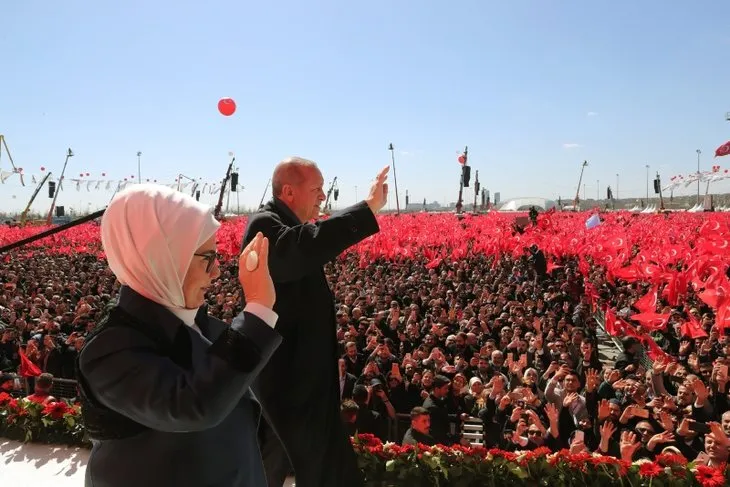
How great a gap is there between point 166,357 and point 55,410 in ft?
18.7

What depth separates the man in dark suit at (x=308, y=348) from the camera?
2.11 meters

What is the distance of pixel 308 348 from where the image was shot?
2217 mm

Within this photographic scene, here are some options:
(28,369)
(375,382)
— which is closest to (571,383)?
(375,382)

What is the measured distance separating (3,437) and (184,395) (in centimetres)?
631

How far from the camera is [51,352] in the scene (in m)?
8.52

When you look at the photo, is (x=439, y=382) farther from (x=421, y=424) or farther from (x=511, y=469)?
(x=511, y=469)

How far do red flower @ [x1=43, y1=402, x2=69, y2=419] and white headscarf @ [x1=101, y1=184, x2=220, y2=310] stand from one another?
5.55 metres

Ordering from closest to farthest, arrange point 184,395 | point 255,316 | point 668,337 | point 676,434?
point 184,395 < point 255,316 < point 676,434 < point 668,337

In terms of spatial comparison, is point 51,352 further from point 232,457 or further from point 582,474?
point 232,457

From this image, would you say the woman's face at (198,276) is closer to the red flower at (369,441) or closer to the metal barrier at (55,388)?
the red flower at (369,441)

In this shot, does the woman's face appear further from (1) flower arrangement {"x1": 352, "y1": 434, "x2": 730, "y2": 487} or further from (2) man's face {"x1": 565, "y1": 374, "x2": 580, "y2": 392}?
(2) man's face {"x1": 565, "y1": 374, "x2": 580, "y2": 392}

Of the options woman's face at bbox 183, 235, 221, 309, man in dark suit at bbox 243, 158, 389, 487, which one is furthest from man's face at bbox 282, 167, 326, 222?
woman's face at bbox 183, 235, 221, 309

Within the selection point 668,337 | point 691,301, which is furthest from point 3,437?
point 691,301

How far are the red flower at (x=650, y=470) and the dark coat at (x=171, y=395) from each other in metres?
3.76
